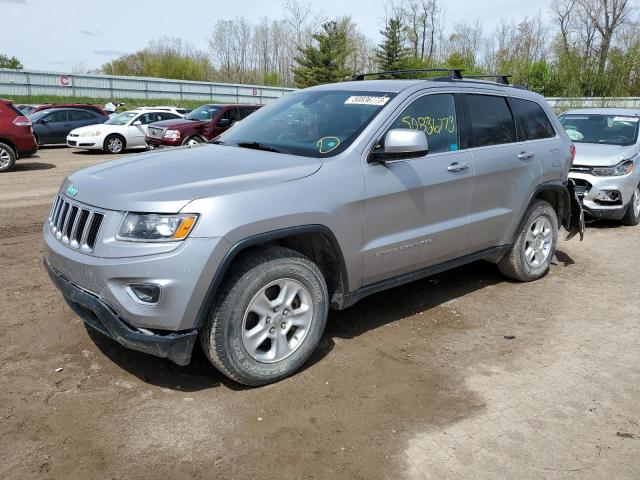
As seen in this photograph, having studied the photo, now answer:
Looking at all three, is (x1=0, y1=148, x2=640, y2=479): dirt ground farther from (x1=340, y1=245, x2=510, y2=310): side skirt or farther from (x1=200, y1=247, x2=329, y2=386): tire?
(x1=340, y1=245, x2=510, y2=310): side skirt

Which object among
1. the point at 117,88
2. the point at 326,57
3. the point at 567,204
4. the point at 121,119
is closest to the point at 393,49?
the point at 326,57

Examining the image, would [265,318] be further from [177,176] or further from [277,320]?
[177,176]

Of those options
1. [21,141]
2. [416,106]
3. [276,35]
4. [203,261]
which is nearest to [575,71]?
[21,141]

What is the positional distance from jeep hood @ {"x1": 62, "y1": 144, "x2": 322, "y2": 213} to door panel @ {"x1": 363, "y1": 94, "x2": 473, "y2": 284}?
0.56 meters

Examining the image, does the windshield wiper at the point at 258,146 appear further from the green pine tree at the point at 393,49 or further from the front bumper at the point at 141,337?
the green pine tree at the point at 393,49

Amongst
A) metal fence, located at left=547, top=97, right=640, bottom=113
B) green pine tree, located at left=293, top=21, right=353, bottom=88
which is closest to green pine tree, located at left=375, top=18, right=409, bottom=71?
green pine tree, located at left=293, top=21, right=353, bottom=88

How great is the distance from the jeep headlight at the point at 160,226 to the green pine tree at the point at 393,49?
55761 millimetres

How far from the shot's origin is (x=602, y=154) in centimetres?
837

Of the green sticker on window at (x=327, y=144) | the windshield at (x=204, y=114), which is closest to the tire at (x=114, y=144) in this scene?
the windshield at (x=204, y=114)

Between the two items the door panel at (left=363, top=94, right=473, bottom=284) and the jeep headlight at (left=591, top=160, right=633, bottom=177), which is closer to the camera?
the door panel at (left=363, top=94, right=473, bottom=284)

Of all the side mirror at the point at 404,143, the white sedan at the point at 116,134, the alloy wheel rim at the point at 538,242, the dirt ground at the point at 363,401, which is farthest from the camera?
the white sedan at the point at 116,134

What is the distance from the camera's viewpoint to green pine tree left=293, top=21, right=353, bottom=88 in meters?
55.2

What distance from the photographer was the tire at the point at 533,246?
5406mm

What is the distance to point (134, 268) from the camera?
3033 millimetres
